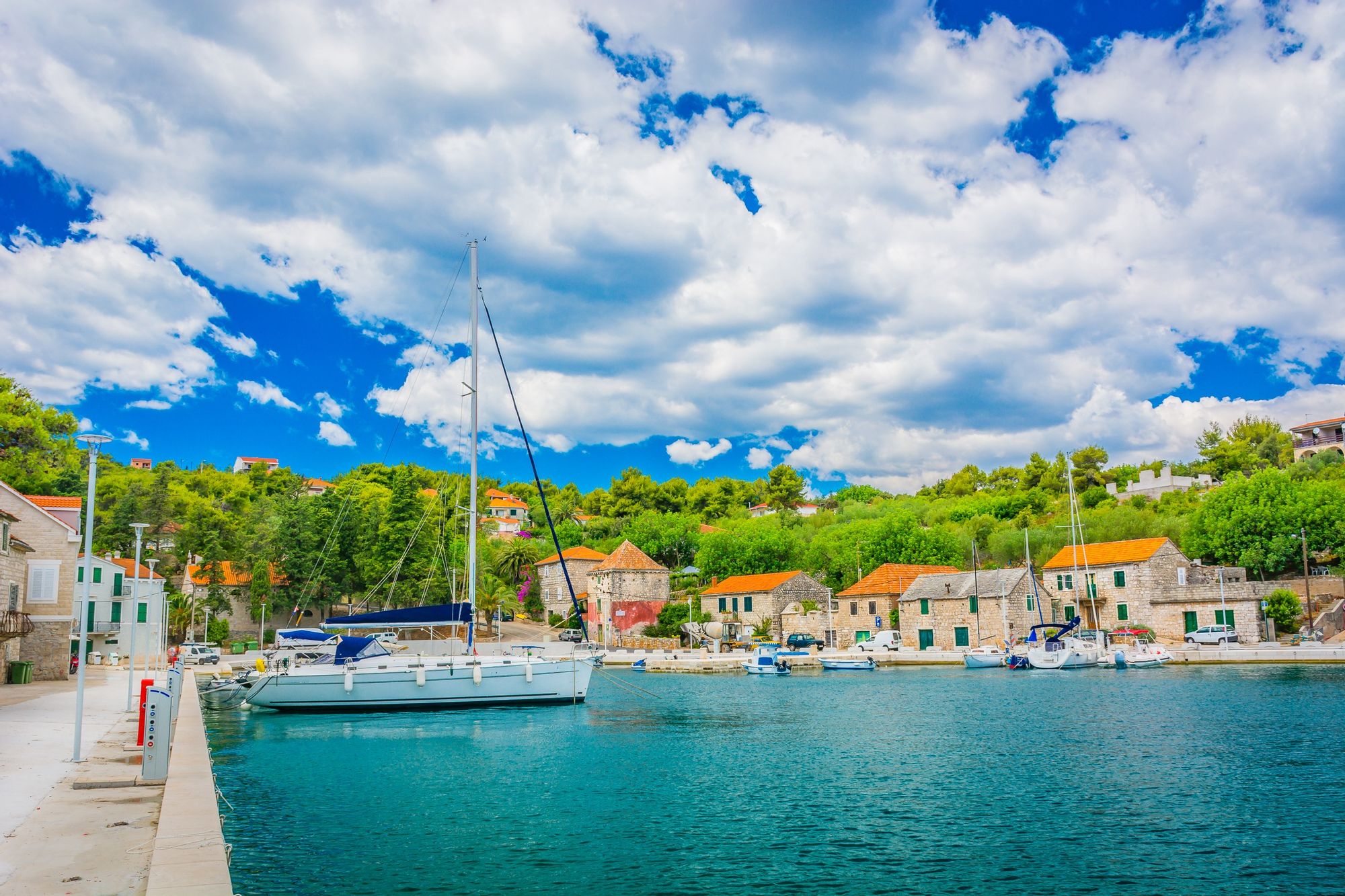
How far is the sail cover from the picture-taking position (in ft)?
105

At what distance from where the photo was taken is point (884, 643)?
6347 cm

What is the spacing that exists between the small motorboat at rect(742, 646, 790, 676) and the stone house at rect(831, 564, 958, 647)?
577 inches

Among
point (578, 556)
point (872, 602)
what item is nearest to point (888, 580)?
point (872, 602)

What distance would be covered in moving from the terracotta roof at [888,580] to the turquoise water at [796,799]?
34.5 m

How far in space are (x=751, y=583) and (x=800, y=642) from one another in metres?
6.85

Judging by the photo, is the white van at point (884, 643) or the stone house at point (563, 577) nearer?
the white van at point (884, 643)

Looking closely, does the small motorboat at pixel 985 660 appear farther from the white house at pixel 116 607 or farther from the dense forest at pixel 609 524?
the white house at pixel 116 607

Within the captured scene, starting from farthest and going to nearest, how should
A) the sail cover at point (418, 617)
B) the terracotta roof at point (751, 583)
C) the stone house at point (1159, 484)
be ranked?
1. the stone house at point (1159, 484)
2. the terracotta roof at point (751, 583)
3. the sail cover at point (418, 617)

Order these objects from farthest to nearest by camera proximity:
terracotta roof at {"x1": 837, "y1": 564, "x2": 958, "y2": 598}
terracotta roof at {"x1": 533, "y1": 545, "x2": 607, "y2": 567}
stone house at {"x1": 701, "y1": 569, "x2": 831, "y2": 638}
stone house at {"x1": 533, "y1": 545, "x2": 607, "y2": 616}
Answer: terracotta roof at {"x1": 533, "y1": 545, "x2": 607, "y2": 567}
stone house at {"x1": 533, "y1": 545, "x2": 607, "y2": 616}
stone house at {"x1": 701, "y1": 569, "x2": 831, "y2": 638}
terracotta roof at {"x1": 837, "y1": 564, "x2": 958, "y2": 598}

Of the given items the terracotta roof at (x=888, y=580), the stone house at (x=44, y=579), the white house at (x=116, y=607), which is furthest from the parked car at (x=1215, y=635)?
the stone house at (x=44, y=579)

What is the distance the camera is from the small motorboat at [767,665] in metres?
53.0

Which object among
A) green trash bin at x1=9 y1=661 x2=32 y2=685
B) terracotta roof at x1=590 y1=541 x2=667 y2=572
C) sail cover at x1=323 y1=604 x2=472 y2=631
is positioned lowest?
green trash bin at x1=9 y1=661 x2=32 y2=685

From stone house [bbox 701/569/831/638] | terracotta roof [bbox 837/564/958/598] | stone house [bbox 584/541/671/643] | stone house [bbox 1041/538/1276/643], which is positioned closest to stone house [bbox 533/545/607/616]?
stone house [bbox 584/541/671/643]

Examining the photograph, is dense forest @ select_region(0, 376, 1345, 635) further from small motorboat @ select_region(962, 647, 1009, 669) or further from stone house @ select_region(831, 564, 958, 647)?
small motorboat @ select_region(962, 647, 1009, 669)
